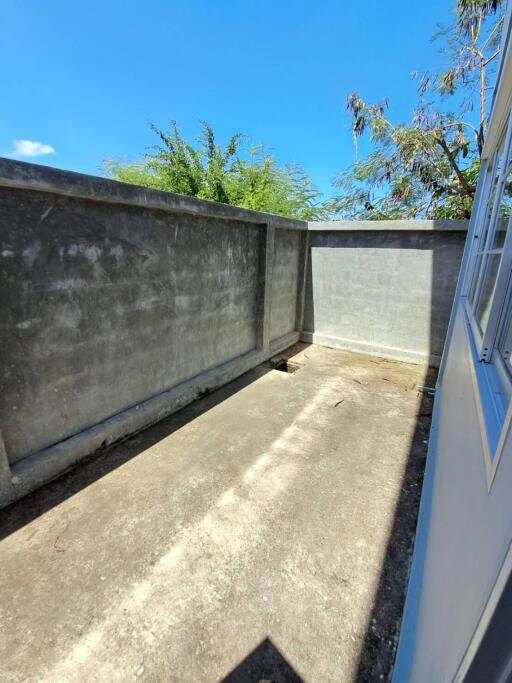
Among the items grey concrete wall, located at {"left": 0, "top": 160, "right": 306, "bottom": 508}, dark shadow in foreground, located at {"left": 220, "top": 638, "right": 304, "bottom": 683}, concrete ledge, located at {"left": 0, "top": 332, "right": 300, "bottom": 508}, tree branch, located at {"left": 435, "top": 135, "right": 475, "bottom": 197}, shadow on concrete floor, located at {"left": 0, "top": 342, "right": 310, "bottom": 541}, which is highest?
tree branch, located at {"left": 435, "top": 135, "right": 475, "bottom": 197}

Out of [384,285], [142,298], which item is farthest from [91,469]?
[384,285]

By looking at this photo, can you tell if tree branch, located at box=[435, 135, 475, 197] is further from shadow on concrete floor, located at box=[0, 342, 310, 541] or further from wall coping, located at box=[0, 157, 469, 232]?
shadow on concrete floor, located at box=[0, 342, 310, 541]

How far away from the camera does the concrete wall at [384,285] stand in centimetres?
457

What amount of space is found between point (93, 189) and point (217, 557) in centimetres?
252

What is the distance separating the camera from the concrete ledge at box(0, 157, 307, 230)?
6.05 feet

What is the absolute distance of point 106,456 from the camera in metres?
2.62

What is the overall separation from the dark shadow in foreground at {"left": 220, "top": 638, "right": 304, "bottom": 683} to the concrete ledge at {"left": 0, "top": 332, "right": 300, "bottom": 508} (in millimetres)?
1744

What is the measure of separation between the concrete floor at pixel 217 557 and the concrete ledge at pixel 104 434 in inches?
3.9

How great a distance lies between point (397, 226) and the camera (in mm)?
4672

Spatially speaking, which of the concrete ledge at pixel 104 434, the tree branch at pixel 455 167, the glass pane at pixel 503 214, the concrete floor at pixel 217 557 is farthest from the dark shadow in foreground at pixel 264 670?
the tree branch at pixel 455 167

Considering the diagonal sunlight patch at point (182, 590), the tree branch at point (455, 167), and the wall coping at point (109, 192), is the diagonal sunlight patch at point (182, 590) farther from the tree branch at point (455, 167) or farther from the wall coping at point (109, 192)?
the tree branch at point (455, 167)

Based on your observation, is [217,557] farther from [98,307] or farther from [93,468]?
[98,307]

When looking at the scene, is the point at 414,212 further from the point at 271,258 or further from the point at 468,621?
the point at 468,621

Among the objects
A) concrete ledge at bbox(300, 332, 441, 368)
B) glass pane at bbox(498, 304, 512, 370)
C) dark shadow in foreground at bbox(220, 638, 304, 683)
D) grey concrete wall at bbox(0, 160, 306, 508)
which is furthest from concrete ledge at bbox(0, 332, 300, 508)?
glass pane at bbox(498, 304, 512, 370)
